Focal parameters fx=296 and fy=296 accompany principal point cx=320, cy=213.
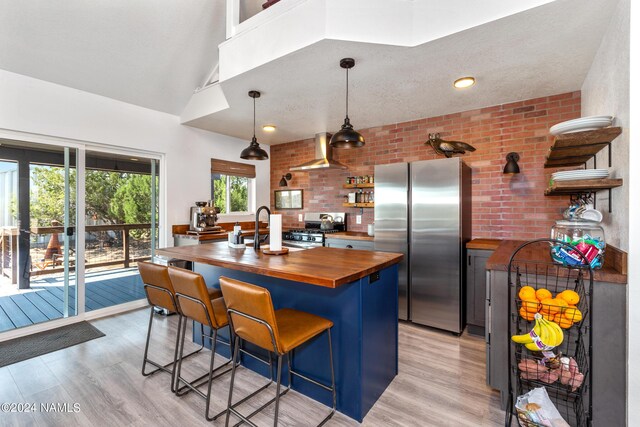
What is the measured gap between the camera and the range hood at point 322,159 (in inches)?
171

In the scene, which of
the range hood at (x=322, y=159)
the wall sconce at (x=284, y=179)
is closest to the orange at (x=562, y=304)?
the range hood at (x=322, y=159)

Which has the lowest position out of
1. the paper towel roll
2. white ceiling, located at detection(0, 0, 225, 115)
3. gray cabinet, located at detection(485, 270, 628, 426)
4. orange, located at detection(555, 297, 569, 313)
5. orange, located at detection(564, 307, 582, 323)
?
gray cabinet, located at detection(485, 270, 628, 426)

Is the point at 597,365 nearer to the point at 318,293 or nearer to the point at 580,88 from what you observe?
the point at 318,293

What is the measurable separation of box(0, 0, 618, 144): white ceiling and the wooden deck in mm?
2208

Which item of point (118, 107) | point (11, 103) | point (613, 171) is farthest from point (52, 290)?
point (613, 171)

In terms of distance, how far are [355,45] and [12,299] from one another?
13.6ft

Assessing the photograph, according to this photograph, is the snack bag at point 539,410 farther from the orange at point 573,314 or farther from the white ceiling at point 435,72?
the white ceiling at point 435,72

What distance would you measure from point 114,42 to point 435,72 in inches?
123

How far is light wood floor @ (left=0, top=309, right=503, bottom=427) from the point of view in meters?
1.86

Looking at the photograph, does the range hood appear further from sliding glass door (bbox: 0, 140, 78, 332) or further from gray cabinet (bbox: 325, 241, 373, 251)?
sliding glass door (bbox: 0, 140, 78, 332)

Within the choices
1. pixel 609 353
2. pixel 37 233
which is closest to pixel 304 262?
pixel 609 353

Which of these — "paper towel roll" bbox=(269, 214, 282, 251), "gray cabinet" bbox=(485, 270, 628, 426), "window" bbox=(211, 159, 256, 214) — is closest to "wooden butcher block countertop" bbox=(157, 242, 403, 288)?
"paper towel roll" bbox=(269, 214, 282, 251)

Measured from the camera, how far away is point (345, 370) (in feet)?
6.23

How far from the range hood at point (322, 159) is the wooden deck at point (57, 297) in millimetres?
2762
